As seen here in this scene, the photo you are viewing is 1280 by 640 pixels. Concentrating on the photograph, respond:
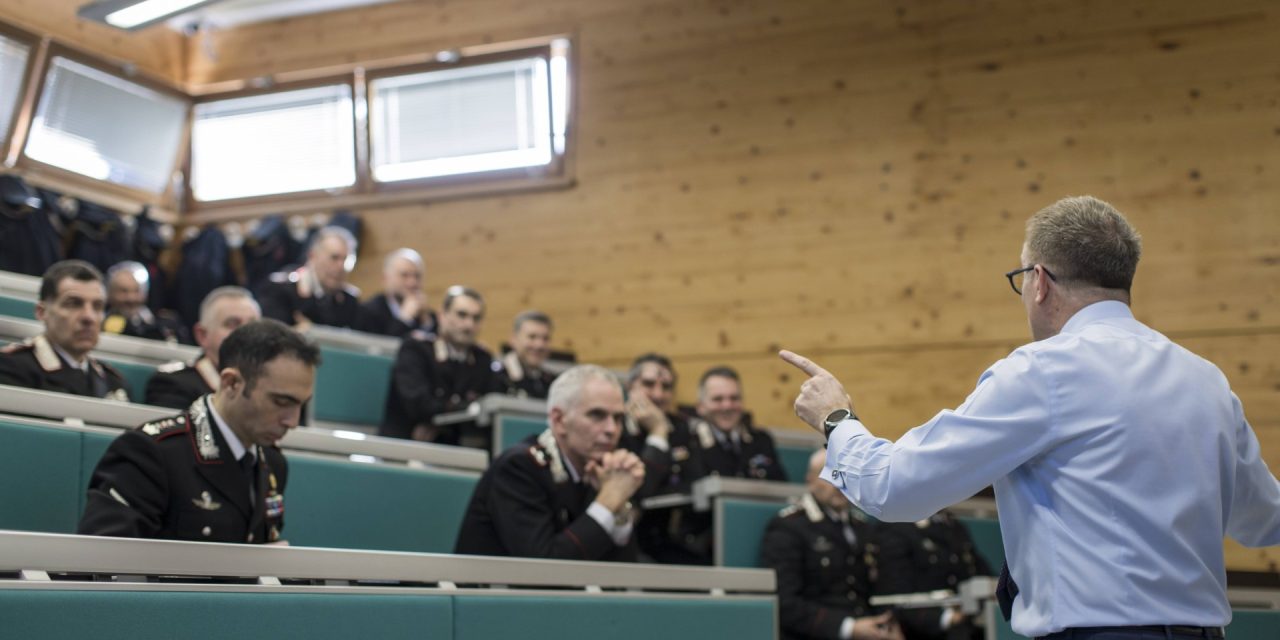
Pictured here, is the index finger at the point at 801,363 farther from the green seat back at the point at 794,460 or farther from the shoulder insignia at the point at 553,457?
the green seat back at the point at 794,460

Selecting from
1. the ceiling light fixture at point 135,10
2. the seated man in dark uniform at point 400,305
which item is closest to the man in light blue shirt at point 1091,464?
the seated man in dark uniform at point 400,305

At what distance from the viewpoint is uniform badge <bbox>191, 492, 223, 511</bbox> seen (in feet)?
8.72

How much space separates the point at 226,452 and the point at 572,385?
0.97 m

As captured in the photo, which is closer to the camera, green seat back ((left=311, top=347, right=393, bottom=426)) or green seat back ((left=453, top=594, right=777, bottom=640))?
green seat back ((left=453, top=594, right=777, bottom=640))

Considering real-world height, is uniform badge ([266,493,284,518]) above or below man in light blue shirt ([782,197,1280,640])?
below

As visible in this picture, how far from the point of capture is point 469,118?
8.12m

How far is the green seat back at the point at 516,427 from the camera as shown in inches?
196

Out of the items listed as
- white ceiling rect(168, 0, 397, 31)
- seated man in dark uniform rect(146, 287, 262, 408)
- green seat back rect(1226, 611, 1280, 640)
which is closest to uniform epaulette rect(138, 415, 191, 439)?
seated man in dark uniform rect(146, 287, 262, 408)

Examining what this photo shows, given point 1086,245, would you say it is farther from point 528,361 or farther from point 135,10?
point 135,10

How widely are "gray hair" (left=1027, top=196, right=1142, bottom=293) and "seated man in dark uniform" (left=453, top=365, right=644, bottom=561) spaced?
150 centimetres

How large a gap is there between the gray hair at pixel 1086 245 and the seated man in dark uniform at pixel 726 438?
11.9 ft

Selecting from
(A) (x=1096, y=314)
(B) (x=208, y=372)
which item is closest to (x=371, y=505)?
(B) (x=208, y=372)

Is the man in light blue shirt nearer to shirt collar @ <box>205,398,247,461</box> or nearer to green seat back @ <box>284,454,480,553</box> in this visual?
shirt collar @ <box>205,398,247,461</box>

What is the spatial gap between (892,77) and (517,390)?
2771 millimetres
